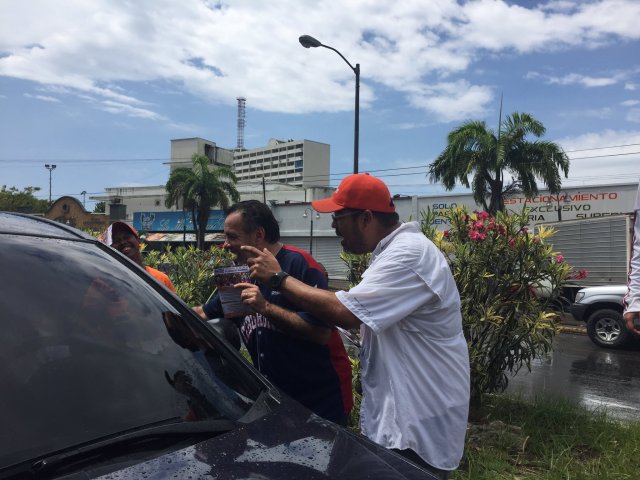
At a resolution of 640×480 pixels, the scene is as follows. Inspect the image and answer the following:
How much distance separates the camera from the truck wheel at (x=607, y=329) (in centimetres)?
1051

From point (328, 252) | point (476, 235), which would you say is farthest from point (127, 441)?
point (328, 252)

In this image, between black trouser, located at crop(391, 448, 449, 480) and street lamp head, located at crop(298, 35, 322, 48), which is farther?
street lamp head, located at crop(298, 35, 322, 48)

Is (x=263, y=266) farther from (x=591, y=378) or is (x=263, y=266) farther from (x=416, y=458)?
(x=591, y=378)

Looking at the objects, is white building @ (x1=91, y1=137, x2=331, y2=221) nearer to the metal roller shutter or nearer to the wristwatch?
the metal roller shutter

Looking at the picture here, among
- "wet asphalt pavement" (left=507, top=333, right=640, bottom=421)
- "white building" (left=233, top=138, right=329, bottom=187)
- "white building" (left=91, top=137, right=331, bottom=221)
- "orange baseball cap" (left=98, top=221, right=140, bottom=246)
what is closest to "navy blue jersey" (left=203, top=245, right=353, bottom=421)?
"orange baseball cap" (left=98, top=221, right=140, bottom=246)

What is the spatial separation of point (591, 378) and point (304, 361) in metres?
7.38

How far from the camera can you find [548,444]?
4.13 metres

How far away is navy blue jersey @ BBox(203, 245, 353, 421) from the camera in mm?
2479

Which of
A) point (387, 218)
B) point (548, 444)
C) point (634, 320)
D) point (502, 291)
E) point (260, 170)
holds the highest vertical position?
point (260, 170)

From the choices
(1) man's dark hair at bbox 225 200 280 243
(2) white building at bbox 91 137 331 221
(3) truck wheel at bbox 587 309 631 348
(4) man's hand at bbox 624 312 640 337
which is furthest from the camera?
(2) white building at bbox 91 137 331 221

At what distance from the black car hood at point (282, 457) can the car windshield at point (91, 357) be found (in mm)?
149

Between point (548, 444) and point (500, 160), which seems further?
point (500, 160)

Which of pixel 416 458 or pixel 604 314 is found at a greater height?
pixel 416 458

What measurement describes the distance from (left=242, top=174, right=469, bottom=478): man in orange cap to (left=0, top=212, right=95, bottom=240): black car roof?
81 centimetres
